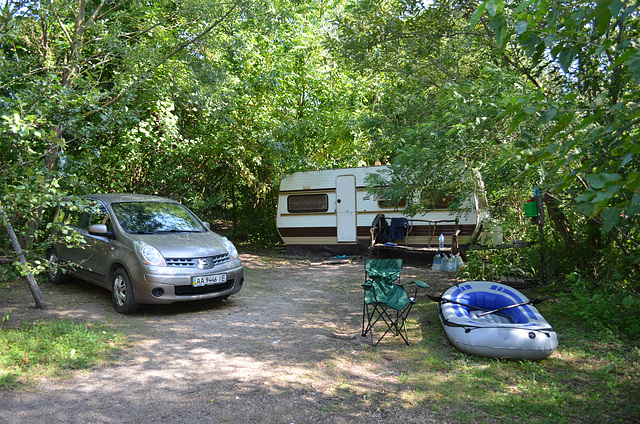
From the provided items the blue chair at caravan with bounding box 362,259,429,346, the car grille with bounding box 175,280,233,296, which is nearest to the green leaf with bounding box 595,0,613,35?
the blue chair at caravan with bounding box 362,259,429,346

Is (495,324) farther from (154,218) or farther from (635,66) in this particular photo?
(154,218)

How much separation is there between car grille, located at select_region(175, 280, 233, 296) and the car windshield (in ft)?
3.52

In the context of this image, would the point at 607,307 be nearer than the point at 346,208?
Yes

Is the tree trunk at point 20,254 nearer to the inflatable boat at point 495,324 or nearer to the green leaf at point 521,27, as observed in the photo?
the inflatable boat at point 495,324

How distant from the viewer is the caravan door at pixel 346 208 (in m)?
12.1

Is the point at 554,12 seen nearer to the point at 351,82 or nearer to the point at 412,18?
the point at 412,18

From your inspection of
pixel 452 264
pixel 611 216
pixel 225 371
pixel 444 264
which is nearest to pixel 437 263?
pixel 444 264

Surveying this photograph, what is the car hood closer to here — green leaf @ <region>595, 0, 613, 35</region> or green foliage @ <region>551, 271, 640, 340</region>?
green foliage @ <region>551, 271, 640, 340</region>

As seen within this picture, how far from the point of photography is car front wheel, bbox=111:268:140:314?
595cm

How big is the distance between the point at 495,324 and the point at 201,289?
A: 3776 mm

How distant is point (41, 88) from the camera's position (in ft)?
17.6

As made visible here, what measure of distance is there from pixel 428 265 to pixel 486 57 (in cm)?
521

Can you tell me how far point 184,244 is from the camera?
20.5ft

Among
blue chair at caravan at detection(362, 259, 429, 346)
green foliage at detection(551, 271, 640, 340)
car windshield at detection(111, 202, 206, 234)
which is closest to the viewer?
blue chair at caravan at detection(362, 259, 429, 346)
